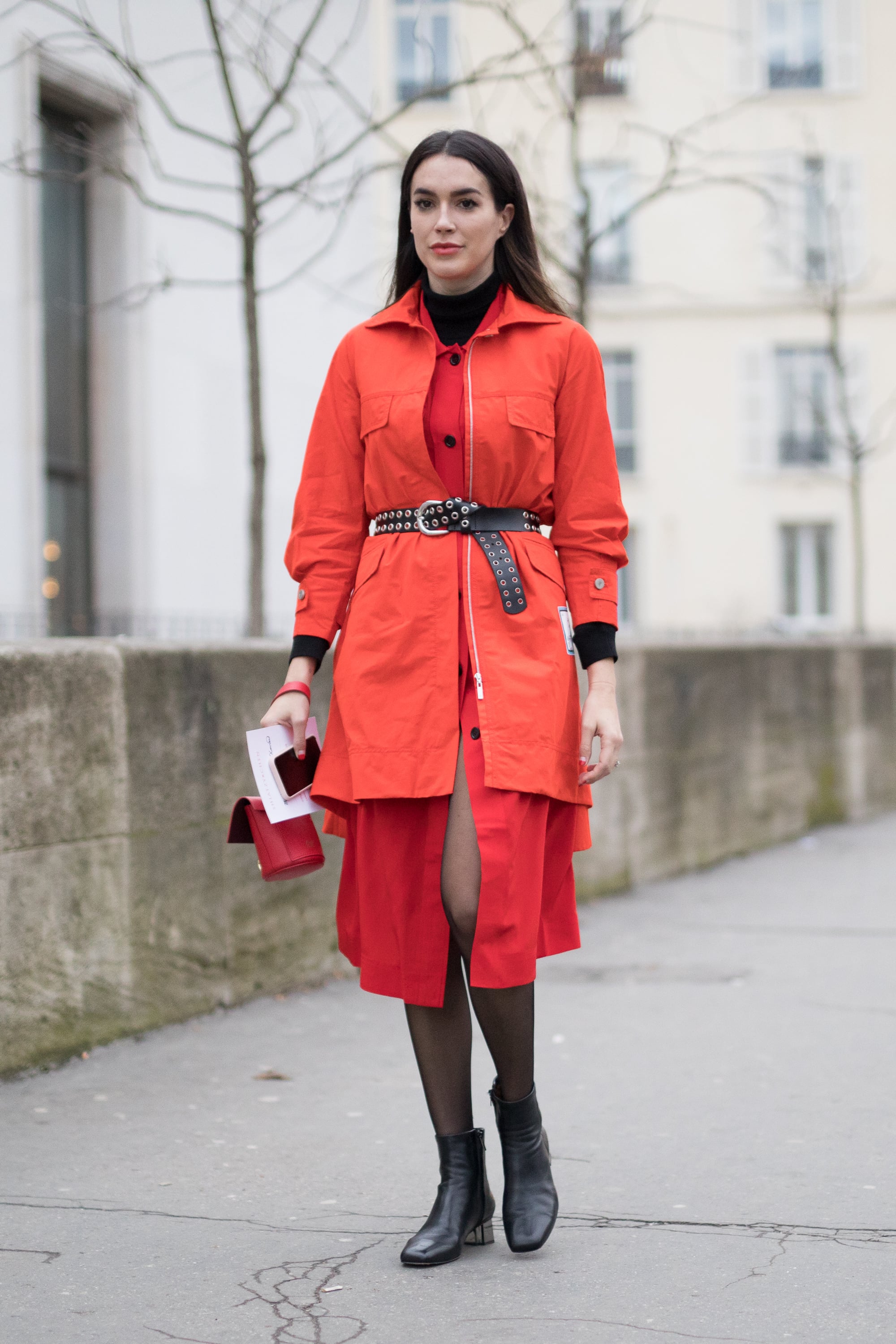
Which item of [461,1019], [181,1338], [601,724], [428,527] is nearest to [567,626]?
[601,724]

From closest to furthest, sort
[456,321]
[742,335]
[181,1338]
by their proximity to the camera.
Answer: [181,1338] → [456,321] → [742,335]

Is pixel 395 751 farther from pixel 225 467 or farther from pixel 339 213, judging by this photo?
pixel 225 467

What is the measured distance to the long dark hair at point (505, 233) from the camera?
2.95 m

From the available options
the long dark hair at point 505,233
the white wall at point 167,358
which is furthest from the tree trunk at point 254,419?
the white wall at point 167,358

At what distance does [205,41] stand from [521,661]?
11.5 m

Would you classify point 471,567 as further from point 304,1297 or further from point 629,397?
point 629,397

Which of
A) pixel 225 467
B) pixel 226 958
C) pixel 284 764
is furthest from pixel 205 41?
pixel 284 764

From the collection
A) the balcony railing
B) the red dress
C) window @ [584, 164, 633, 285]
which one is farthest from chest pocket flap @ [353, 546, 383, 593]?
window @ [584, 164, 633, 285]

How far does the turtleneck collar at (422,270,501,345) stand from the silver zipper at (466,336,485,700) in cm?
6

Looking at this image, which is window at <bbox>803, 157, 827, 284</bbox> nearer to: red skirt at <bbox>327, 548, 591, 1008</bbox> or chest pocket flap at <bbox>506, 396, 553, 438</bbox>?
chest pocket flap at <bbox>506, 396, 553, 438</bbox>

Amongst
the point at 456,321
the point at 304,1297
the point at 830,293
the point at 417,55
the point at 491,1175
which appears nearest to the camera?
the point at 304,1297

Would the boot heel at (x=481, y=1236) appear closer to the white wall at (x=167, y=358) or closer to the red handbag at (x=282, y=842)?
the red handbag at (x=282, y=842)

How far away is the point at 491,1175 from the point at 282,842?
2.97ft

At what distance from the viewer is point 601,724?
2.92m
